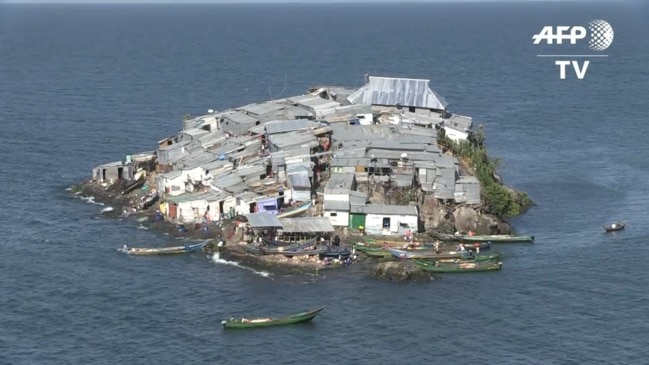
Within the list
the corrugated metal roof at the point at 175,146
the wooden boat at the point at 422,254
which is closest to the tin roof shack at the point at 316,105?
the corrugated metal roof at the point at 175,146

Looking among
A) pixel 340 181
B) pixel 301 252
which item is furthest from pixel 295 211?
pixel 301 252

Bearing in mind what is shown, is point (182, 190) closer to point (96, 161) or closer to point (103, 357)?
point (96, 161)

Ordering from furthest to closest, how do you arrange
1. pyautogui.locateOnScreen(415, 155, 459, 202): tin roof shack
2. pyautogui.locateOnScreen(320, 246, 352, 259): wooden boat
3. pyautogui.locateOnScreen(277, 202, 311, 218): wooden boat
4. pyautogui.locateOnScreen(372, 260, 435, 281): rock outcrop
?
pyautogui.locateOnScreen(415, 155, 459, 202): tin roof shack
pyautogui.locateOnScreen(277, 202, 311, 218): wooden boat
pyautogui.locateOnScreen(320, 246, 352, 259): wooden boat
pyautogui.locateOnScreen(372, 260, 435, 281): rock outcrop

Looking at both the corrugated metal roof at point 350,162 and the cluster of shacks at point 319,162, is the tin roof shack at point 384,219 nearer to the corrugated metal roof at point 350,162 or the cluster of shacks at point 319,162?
the cluster of shacks at point 319,162

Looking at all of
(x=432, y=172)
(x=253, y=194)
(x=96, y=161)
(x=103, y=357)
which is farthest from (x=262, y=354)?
(x=96, y=161)

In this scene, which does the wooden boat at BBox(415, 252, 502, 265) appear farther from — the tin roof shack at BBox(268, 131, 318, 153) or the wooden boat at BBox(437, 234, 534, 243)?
the tin roof shack at BBox(268, 131, 318, 153)

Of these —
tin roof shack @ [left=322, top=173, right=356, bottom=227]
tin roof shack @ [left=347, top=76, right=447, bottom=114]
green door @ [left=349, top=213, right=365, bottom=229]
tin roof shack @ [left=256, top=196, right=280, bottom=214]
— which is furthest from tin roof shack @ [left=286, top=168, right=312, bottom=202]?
tin roof shack @ [left=347, top=76, right=447, bottom=114]
